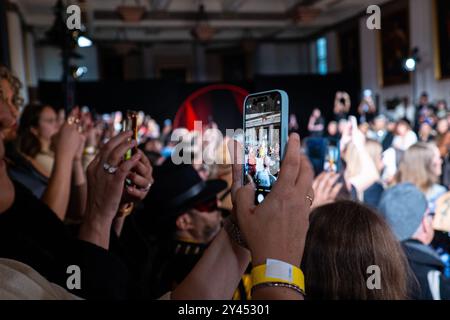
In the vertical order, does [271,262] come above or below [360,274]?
above

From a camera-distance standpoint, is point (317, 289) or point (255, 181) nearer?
point (255, 181)

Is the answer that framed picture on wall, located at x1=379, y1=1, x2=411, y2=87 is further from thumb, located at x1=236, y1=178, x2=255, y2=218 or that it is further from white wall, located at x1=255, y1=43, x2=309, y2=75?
thumb, located at x1=236, y1=178, x2=255, y2=218

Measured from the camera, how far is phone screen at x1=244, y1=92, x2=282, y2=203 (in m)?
0.76

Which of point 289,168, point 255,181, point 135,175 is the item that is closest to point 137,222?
point 135,175

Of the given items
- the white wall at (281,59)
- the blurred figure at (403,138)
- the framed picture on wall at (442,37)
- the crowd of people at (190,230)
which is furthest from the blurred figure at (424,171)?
the white wall at (281,59)

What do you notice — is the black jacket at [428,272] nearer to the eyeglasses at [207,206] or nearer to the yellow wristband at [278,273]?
the eyeglasses at [207,206]

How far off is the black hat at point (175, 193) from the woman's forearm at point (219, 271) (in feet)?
3.83

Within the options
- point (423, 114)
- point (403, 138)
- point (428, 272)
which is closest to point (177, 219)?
point (428, 272)

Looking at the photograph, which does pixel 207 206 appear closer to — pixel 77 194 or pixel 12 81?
pixel 77 194

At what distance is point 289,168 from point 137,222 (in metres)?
1.51

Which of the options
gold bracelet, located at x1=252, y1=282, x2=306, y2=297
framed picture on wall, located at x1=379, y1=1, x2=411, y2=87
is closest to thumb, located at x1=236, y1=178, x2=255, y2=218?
gold bracelet, located at x1=252, y1=282, x2=306, y2=297

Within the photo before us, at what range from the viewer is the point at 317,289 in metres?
1.18

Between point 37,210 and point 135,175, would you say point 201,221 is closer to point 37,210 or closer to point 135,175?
point 37,210

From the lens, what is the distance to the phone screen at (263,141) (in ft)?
2.48
